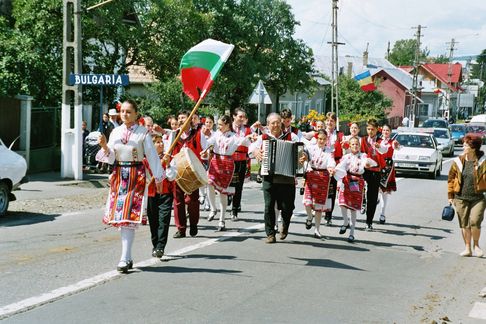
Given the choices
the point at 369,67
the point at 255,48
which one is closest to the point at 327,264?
the point at 255,48

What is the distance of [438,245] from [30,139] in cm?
1350

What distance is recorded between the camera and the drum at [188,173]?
32.2ft

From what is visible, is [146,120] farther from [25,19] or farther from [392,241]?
[25,19]

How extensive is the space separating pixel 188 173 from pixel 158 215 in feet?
2.75

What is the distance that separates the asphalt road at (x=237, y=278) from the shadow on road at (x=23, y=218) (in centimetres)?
6

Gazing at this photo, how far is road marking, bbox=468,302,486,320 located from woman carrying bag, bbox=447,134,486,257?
9.92 ft

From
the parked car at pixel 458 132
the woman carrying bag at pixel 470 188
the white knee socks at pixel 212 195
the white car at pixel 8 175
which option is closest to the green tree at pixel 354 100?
the parked car at pixel 458 132

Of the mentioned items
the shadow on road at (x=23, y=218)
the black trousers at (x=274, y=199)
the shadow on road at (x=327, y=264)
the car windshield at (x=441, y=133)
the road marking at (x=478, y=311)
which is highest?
the car windshield at (x=441, y=133)

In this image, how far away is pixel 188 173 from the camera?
9.83 m

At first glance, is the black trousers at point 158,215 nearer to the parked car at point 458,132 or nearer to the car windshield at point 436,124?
the car windshield at point 436,124

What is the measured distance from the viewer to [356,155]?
11414mm

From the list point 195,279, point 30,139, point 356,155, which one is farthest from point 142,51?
point 195,279

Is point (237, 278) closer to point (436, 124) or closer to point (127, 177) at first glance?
point (127, 177)

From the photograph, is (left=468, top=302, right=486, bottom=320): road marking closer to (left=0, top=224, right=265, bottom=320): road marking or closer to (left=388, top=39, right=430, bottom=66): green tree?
(left=0, top=224, right=265, bottom=320): road marking
